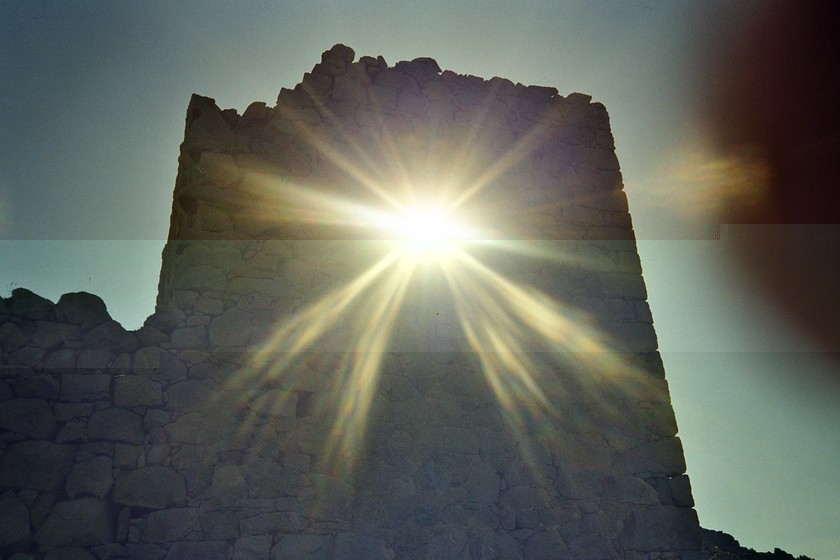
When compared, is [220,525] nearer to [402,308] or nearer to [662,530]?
[402,308]

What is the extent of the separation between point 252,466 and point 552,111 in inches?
159

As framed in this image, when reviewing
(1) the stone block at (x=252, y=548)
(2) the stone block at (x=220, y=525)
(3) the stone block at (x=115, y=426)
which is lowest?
(1) the stone block at (x=252, y=548)

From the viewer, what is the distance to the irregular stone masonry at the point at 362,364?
385cm

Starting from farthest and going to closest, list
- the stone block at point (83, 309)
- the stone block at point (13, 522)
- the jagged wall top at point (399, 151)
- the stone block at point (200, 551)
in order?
1. the jagged wall top at point (399, 151)
2. the stone block at point (83, 309)
3. the stone block at point (200, 551)
4. the stone block at point (13, 522)

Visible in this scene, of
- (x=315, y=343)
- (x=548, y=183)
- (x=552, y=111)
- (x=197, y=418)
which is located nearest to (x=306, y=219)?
(x=315, y=343)

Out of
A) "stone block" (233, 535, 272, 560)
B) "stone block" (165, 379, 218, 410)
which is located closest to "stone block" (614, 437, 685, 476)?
"stone block" (233, 535, 272, 560)

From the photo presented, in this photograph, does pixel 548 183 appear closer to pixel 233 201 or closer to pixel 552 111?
pixel 552 111

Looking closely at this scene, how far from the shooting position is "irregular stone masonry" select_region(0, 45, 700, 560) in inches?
151

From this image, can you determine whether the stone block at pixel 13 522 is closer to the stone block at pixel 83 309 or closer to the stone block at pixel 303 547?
the stone block at pixel 83 309

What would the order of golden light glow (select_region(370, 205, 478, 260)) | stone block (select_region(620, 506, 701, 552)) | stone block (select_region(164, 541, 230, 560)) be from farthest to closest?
golden light glow (select_region(370, 205, 478, 260)) → stone block (select_region(620, 506, 701, 552)) → stone block (select_region(164, 541, 230, 560))

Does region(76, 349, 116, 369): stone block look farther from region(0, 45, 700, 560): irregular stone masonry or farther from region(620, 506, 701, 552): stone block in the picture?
region(620, 506, 701, 552): stone block

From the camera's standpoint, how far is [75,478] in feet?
12.2

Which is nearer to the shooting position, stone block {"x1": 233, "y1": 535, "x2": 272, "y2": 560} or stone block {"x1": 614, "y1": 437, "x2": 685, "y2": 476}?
stone block {"x1": 233, "y1": 535, "x2": 272, "y2": 560}

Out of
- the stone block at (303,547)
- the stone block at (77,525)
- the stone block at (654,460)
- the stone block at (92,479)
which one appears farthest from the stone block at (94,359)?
the stone block at (654,460)
